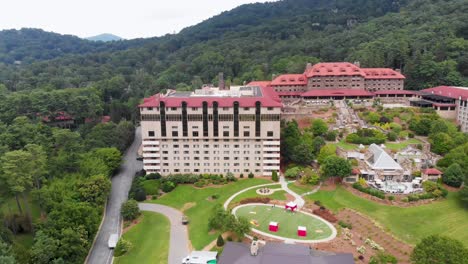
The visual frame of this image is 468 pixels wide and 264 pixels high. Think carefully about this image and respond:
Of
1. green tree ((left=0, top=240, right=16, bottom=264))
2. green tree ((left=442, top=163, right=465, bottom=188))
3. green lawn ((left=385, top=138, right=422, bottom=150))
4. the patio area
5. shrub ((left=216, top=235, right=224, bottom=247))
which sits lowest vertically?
shrub ((left=216, top=235, right=224, bottom=247))

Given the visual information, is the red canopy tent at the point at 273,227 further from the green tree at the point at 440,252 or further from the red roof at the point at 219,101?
the red roof at the point at 219,101

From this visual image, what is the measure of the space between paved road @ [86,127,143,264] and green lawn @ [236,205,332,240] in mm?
20529

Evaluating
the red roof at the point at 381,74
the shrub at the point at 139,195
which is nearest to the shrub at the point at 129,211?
the shrub at the point at 139,195

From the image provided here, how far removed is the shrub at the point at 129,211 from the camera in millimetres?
57219

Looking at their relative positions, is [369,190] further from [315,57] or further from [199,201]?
[315,57]

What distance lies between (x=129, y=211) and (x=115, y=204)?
8014mm

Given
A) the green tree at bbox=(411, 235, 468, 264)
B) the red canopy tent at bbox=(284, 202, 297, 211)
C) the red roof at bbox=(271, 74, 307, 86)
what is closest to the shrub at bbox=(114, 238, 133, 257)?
the red canopy tent at bbox=(284, 202, 297, 211)

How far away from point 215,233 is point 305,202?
16750 millimetres

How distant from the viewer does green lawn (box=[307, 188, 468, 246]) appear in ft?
163

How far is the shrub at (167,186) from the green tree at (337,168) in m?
29.3

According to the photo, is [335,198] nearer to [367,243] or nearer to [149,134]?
[367,243]

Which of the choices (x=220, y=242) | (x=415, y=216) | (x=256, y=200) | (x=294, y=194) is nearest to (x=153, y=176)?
(x=256, y=200)

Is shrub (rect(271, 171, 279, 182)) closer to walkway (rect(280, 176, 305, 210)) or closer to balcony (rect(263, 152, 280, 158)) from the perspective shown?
walkway (rect(280, 176, 305, 210))

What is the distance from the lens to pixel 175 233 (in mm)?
53875
